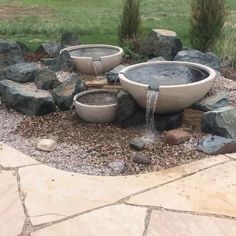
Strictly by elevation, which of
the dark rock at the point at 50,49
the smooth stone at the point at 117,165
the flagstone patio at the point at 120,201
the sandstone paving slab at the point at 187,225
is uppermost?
the sandstone paving slab at the point at 187,225

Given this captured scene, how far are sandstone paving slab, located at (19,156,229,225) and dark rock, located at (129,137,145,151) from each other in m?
0.45

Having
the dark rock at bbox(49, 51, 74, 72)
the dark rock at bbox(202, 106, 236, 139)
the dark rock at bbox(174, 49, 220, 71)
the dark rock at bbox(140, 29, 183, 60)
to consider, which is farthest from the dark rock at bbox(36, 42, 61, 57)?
the dark rock at bbox(202, 106, 236, 139)

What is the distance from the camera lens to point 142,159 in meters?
4.18

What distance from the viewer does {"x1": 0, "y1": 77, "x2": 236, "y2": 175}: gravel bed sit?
4199 millimetres

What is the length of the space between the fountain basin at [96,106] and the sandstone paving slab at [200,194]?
1.40m

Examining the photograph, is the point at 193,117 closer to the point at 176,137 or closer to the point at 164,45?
the point at 176,137

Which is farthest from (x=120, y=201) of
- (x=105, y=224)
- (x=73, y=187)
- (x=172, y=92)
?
(x=172, y=92)

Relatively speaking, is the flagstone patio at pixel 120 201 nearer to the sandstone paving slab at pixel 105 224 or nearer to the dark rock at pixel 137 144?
the sandstone paving slab at pixel 105 224

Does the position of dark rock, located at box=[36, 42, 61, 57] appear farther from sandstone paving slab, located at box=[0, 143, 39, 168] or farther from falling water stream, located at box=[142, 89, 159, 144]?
sandstone paving slab, located at box=[0, 143, 39, 168]

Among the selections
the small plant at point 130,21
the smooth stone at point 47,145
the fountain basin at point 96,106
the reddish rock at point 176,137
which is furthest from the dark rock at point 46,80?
the small plant at point 130,21

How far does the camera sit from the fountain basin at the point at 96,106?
5.01 meters

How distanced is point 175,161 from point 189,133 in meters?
0.58

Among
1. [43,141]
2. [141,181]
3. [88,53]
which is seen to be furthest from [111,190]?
[88,53]

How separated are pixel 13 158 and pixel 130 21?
14.8 feet
